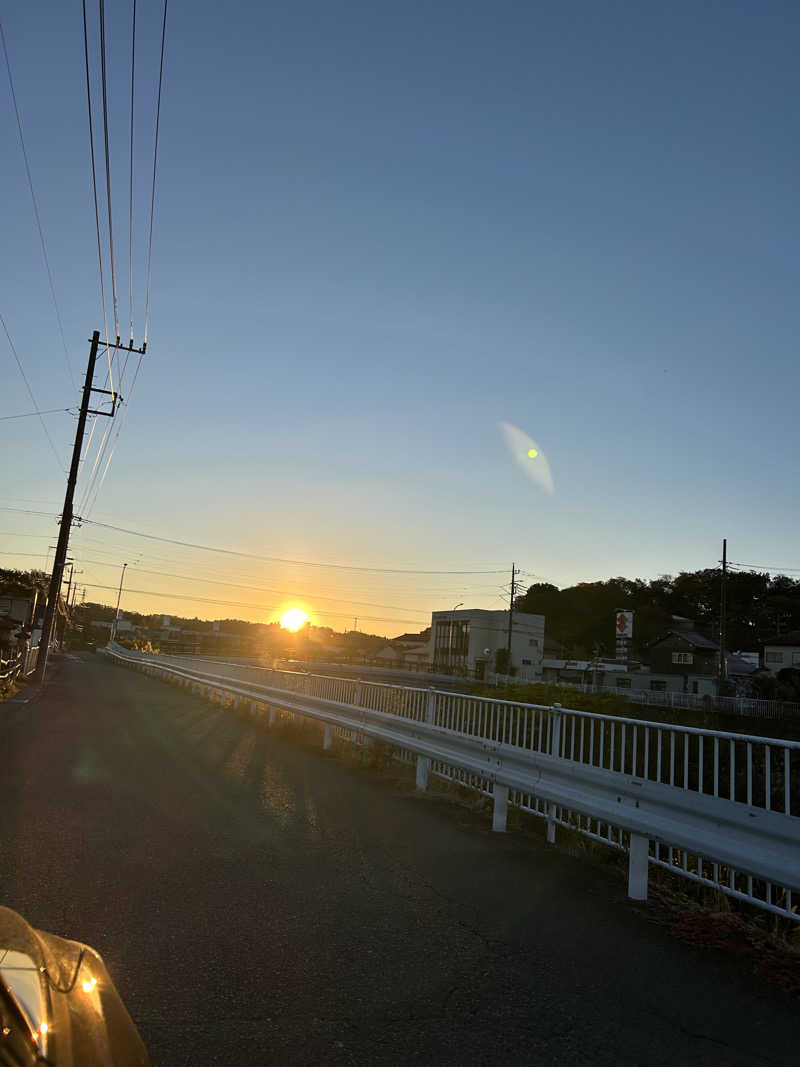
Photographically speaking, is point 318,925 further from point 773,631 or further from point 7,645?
point 773,631

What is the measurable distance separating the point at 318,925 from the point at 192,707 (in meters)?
19.5

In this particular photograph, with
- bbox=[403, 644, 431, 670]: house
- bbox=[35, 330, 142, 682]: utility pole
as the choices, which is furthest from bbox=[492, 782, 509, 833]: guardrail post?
bbox=[403, 644, 431, 670]: house

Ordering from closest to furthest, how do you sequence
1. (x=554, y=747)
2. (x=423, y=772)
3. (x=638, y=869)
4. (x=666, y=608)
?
(x=638, y=869) < (x=554, y=747) < (x=423, y=772) < (x=666, y=608)

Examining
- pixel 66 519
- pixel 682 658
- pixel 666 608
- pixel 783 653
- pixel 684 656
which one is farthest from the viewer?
pixel 666 608

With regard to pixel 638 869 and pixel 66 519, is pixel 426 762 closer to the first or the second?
pixel 638 869

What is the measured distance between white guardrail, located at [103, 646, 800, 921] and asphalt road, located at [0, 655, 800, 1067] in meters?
0.54

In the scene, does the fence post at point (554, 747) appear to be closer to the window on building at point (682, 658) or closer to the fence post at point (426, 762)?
the fence post at point (426, 762)

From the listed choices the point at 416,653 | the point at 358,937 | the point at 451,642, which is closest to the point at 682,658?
the point at 451,642

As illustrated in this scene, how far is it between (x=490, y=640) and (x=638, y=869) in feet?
266

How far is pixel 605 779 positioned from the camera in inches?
243

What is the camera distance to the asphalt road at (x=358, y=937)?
339cm

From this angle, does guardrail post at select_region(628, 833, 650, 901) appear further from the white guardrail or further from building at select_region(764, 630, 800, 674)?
building at select_region(764, 630, 800, 674)

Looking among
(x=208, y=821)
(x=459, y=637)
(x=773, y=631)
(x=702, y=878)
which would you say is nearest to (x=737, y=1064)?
(x=702, y=878)

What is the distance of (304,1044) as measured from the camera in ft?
10.6
